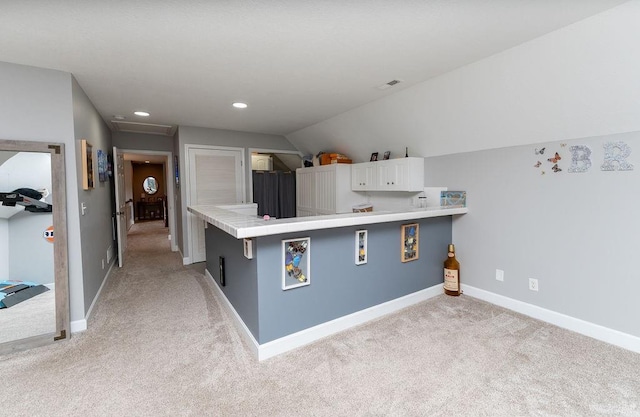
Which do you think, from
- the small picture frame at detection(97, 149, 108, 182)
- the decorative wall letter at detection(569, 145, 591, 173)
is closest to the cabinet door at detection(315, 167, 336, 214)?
the decorative wall letter at detection(569, 145, 591, 173)

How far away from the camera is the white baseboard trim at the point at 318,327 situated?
87.7 inches

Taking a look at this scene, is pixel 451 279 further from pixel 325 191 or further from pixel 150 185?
pixel 150 185

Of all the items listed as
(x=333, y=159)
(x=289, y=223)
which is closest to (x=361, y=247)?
(x=289, y=223)

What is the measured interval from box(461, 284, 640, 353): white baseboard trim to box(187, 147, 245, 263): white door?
3950 millimetres

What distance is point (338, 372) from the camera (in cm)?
203

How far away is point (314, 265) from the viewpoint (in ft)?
7.99

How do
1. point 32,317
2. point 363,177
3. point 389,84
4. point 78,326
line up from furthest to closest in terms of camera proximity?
1. point 363,177
2. point 389,84
3. point 78,326
4. point 32,317

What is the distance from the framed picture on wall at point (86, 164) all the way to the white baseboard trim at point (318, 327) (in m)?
1.71

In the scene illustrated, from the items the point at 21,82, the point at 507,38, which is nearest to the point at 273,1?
the point at 507,38

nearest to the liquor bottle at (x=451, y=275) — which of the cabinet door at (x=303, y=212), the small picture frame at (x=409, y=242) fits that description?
the small picture frame at (x=409, y=242)

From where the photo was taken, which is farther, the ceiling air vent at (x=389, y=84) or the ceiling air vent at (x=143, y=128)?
the ceiling air vent at (x=143, y=128)

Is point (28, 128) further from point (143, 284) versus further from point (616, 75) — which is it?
point (616, 75)

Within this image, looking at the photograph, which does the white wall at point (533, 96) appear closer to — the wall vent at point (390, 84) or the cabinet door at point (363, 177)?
the wall vent at point (390, 84)

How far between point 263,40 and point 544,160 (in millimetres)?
2656
